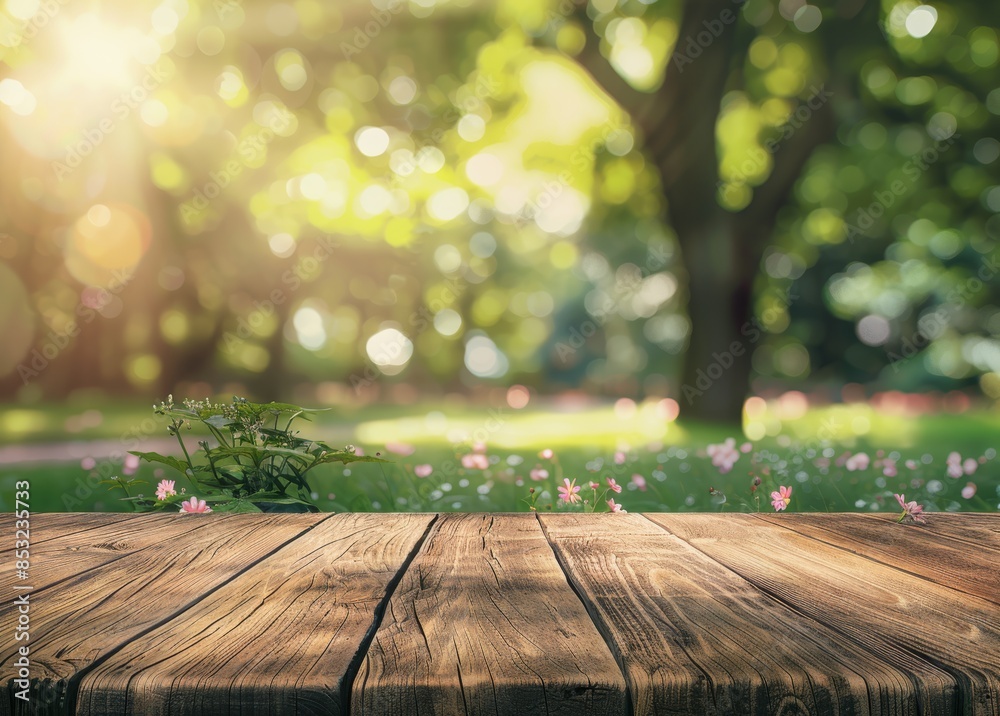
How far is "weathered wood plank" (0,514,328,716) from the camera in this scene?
3.73ft

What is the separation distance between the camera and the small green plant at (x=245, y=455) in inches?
119

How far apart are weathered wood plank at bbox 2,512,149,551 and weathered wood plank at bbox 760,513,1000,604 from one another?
185 centimetres

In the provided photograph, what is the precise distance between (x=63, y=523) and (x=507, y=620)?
4.92ft

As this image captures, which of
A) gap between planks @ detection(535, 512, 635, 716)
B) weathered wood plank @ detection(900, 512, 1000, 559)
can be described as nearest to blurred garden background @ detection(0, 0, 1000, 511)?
weathered wood plank @ detection(900, 512, 1000, 559)

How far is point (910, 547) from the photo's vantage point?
1977mm

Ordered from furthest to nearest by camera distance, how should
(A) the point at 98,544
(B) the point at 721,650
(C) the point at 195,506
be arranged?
(C) the point at 195,506 → (A) the point at 98,544 → (B) the point at 721,650

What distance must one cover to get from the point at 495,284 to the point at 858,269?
11999 millimetres

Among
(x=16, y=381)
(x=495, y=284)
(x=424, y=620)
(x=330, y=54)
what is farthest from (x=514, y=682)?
Result: (x=495, y=284)

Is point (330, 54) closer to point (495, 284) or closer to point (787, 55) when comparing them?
point (787, 55)

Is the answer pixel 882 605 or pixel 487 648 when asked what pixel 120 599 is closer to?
pixel 487 648

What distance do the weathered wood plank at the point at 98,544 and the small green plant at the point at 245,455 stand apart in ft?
2.28

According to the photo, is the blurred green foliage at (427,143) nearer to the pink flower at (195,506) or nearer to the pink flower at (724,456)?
the pink flower at (724,456)

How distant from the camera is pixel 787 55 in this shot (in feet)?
34.9

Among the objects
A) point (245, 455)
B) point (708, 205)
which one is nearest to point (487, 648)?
point (245, 455)
